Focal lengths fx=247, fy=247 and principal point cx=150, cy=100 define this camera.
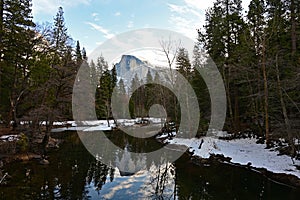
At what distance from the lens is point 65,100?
53.1ft

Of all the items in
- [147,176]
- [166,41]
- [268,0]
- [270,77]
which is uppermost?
[268,0]

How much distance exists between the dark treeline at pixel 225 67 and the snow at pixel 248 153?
1.17 metres

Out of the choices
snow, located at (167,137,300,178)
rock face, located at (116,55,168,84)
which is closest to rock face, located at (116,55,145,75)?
rock face, located at (116,55,168,84)

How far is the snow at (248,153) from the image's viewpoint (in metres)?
11.5

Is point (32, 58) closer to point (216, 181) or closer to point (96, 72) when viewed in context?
point (216, 181)

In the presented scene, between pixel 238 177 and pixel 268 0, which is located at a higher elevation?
pixel 268 0

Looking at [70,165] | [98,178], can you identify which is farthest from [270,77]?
[70,165]

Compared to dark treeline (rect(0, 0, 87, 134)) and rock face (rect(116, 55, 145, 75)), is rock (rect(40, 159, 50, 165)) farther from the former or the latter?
rock face (rect(116, 55, 145, 75))

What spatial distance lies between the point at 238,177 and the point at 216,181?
1.16 m

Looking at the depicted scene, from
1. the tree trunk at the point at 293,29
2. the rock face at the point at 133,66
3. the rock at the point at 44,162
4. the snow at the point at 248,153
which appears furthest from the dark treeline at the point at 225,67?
the rock face at the point at 133,66

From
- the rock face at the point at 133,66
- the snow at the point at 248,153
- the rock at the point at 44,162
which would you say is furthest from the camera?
the rock face at the point at 133,66

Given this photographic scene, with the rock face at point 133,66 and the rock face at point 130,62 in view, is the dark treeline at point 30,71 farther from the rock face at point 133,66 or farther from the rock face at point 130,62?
the rock face at point 130,62

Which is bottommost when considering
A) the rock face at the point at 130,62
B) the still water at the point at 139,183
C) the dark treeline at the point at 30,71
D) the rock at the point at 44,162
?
the still water at the point at 139,183

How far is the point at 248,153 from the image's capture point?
47.9ft
